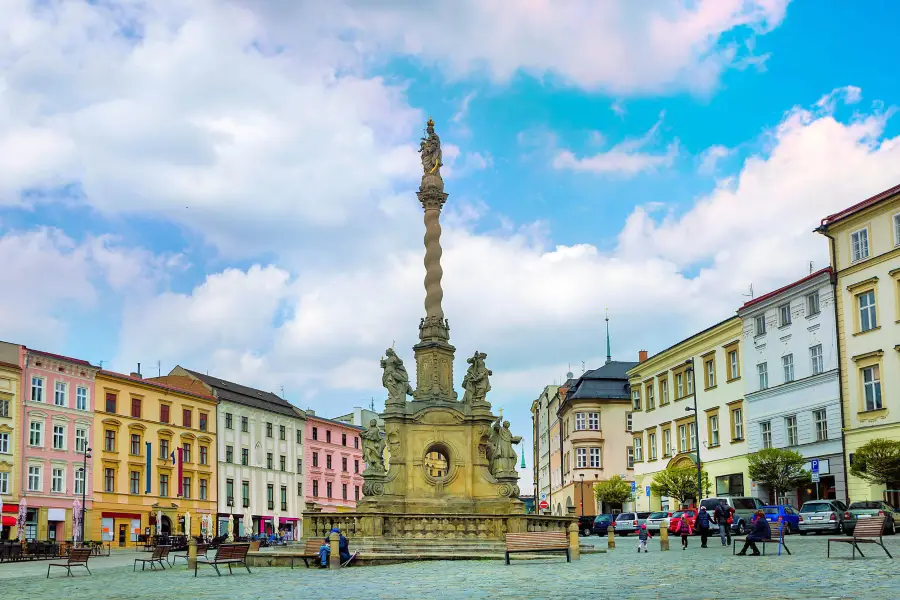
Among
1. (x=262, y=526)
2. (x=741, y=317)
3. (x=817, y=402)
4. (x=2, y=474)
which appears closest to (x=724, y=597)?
(x=817, y=402)

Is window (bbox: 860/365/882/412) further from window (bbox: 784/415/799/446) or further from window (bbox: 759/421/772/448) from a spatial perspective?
window (bbox: 759/421/772/448)

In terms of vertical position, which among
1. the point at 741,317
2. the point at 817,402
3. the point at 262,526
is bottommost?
the point at 262,526

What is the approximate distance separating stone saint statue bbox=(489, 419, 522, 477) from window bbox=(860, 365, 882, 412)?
61.9ft

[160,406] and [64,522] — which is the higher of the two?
[160,406]

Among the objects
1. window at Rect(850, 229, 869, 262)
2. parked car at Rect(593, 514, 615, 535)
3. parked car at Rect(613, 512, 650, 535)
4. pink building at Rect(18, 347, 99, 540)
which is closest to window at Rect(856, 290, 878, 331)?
window at Rect(850, 229, 869, 262)

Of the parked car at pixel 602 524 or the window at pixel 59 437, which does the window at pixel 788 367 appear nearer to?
the parked car at pixel 602 524

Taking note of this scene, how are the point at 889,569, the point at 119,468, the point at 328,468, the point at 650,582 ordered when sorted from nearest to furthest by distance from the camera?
1. the point at 650,582
2. the point at 889,569
3. the point at 119,468
4. the point at 328,468

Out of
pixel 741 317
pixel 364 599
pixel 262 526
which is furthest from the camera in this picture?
pixel 262 526

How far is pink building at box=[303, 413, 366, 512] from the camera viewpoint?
93681mm

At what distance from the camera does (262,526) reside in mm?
85125

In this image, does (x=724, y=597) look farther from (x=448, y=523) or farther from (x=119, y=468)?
(x=119, y=468)

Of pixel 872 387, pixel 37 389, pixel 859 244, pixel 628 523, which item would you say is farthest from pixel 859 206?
pixel 37 389

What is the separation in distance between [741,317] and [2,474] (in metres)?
40.7

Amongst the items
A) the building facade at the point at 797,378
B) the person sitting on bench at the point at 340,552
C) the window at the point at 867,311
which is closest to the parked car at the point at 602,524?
the building facade at the point at 797,378
